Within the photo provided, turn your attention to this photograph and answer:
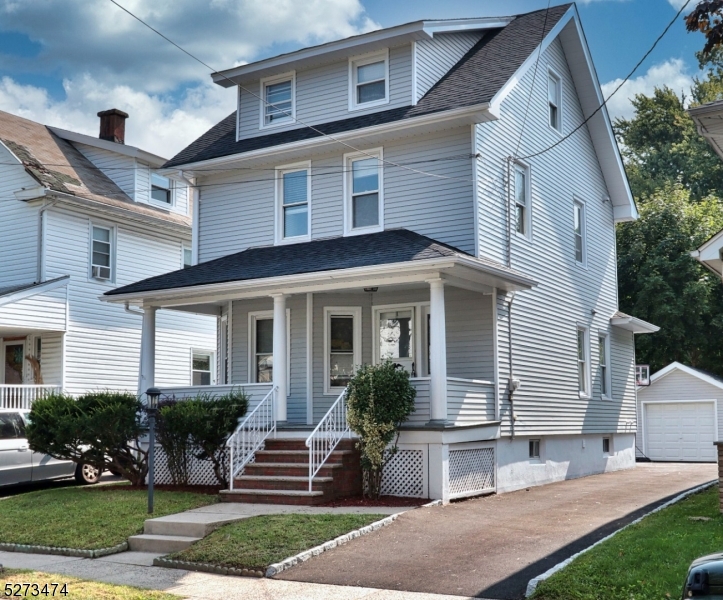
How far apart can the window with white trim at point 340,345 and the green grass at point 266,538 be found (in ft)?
21.2

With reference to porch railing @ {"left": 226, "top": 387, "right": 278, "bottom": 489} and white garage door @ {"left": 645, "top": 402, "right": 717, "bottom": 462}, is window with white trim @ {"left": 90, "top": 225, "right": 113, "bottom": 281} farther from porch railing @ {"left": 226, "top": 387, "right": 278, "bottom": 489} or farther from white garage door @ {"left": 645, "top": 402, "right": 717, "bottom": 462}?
white garage door @ {"left": 645, "top": 402, "right": 717, "bottom": 462}

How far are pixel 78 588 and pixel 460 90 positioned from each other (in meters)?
12.4

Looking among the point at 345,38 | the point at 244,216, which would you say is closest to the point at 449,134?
the point at 345,38

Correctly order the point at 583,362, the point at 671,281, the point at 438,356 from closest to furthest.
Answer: the point at 438,356, the point at 583,362, the point at 671,281

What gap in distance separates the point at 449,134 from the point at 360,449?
680 centimetres

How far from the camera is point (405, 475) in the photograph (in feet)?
48.6

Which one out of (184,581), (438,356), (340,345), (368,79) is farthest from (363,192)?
(184,581)

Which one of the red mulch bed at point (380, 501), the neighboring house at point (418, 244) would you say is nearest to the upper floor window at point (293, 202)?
the neighboring house at point (418, 244)

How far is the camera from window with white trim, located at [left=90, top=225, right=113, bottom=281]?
24.6 m

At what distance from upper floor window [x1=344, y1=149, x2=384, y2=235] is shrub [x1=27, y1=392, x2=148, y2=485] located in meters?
5.83

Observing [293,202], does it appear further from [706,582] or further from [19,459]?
[706,582]

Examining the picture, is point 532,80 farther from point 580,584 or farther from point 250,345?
point 580,584

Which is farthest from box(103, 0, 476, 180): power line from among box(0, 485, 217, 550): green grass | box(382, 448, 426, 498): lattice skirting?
box(0, 485, 217, 550): green grass

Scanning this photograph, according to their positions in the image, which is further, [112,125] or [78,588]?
[112,125]
